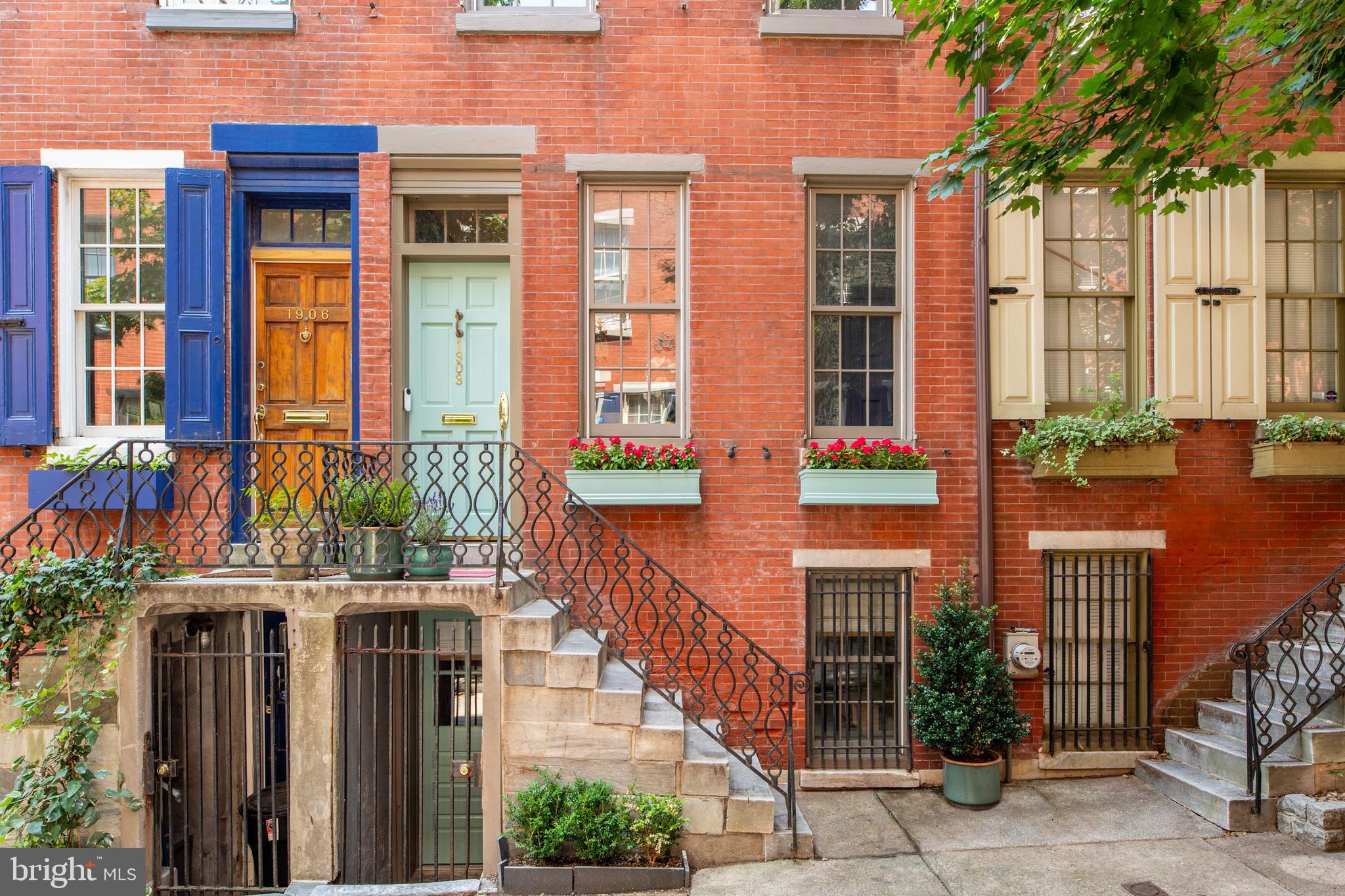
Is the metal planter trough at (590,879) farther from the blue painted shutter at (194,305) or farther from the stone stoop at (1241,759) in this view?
the blue painted shutter at (194,305)

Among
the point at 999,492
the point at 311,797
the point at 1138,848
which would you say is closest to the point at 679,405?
the point at 999,492

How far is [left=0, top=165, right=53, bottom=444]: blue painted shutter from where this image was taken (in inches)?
267

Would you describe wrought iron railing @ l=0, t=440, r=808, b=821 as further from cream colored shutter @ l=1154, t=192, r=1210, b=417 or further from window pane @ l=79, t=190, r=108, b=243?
cream colored shutter @ l=1154, t=192, r=1210, b=417

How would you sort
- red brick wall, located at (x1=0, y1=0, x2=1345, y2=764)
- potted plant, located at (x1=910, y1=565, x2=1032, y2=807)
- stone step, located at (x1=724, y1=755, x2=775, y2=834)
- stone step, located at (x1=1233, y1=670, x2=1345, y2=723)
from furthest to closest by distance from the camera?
red brick wall, located at (x1=0, y1=0, x2=1345, y2=764), potted plant, located at (x1=910, y1=565, x2=1032, y2=807), stone step, located at (x1=1233, y1=670, x2=1345, y2=723), stone step, located at (x1=724, y1=755, x2=775, y2=834)

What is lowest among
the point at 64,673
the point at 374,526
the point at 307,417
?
the point at 64,673

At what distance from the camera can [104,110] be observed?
688cm

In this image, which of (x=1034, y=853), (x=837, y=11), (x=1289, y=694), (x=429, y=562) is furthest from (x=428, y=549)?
(x=1289, y=694)

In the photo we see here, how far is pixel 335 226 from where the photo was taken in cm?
746

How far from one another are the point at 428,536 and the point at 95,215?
14.5ft

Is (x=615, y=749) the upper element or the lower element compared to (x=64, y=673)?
lower

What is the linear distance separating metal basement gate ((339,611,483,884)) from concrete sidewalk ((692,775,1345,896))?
105 inches

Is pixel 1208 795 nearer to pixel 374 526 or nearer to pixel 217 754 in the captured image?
pixel 374 526

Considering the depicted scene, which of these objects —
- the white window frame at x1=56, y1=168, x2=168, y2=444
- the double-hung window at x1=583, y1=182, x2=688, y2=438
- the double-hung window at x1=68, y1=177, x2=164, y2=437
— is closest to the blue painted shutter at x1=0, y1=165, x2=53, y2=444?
the white window frame at x1=56, y1=168, x2=168, y2=444

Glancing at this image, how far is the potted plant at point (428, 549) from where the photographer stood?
5770mm
